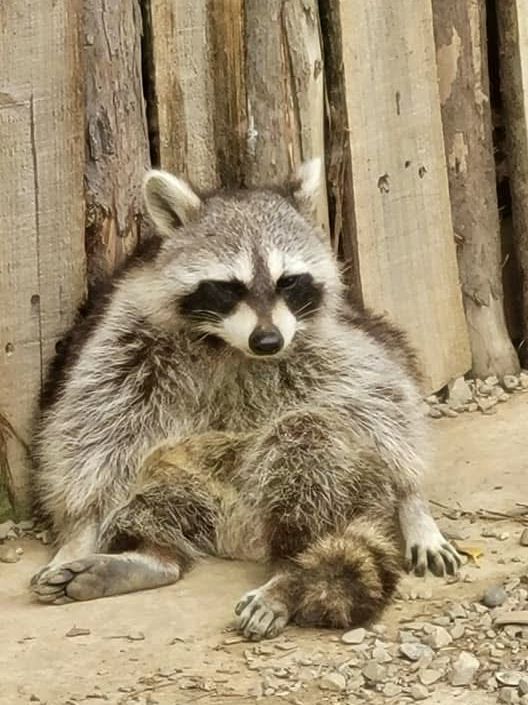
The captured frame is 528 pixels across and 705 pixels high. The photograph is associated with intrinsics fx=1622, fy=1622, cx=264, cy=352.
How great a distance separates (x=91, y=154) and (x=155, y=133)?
0.23 metres

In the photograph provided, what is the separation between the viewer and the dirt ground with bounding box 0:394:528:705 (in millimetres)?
3412

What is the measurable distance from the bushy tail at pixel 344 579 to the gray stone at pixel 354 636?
3 cm

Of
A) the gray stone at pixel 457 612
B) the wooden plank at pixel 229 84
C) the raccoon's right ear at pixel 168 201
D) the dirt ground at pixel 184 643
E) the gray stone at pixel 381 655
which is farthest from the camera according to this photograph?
the wooden plank at pixel 229 84

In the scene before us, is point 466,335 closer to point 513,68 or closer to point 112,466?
point 513,68

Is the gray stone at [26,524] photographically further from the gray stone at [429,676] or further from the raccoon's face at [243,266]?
the gray stone at [429,676]

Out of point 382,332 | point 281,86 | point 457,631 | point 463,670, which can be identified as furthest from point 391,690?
point 281,86

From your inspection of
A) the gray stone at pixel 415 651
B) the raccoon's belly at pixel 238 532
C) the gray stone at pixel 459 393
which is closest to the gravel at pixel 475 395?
the gray stone at pixel 459 393

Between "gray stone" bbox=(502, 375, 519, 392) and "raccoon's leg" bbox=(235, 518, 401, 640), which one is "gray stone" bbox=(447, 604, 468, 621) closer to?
"raccoon's leg" bbox=(235, 518, 401, 640)

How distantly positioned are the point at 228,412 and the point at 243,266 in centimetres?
41

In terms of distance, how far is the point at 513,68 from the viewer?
17.3ft

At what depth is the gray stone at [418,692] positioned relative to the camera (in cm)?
336

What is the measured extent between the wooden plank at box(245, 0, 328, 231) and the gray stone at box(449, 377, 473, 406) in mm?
991

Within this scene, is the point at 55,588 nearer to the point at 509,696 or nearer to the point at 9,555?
the point at 9,555

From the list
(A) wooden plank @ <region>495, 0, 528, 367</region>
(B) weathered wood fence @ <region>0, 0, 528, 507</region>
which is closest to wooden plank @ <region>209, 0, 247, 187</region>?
(B) weathered wood fence @ <region>0, 0, 528, 507</region>
